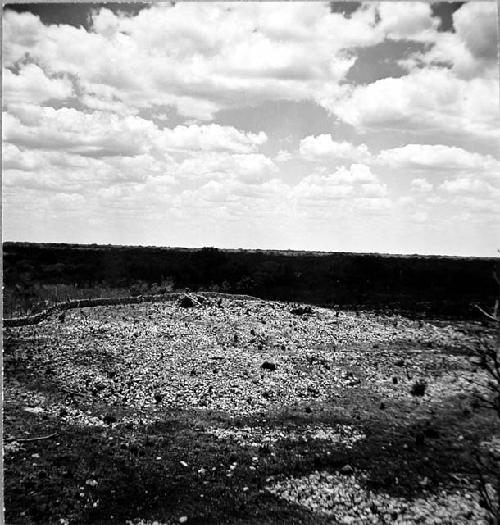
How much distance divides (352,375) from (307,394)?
6.51 feet

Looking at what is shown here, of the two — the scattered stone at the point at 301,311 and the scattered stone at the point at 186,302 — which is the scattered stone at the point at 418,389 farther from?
the scattered stone at the point at 186,302

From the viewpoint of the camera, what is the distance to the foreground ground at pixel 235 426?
22.1ft

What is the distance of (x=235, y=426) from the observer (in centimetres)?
929

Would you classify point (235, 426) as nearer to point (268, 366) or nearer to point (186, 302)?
point (268, 366)

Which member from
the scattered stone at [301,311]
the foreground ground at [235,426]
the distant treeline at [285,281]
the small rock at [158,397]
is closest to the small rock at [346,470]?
the foreground ground at [235,426]

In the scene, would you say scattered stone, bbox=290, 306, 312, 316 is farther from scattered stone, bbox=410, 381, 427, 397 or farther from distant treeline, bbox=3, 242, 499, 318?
scattered stone, bbox=410, 381, 427, 397

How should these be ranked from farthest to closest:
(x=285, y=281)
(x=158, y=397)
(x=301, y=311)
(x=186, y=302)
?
(x=285, y=281)
(x=301, y=311)
(x=186, y=302)
(x=158, y=397)

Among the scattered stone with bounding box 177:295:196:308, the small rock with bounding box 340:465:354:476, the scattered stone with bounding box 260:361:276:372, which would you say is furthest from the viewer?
the scattered stone with bounding box 177:295:196:308

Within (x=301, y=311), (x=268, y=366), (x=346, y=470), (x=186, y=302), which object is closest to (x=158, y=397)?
(x=268, y=366)

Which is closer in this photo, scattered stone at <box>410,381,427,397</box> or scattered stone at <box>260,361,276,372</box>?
scattered stone at <box>410,381,427,397</box>

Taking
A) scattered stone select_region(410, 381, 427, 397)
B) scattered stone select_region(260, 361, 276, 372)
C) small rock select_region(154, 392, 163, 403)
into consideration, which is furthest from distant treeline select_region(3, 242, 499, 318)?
small rock select_region(154, 392, 163, 403)

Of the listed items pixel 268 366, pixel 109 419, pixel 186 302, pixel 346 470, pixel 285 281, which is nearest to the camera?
pixel 346 470

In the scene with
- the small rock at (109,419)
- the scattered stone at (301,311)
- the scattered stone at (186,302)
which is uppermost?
the scattered stone at (186,302)

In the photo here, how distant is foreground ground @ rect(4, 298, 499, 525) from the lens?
22.1 ft
